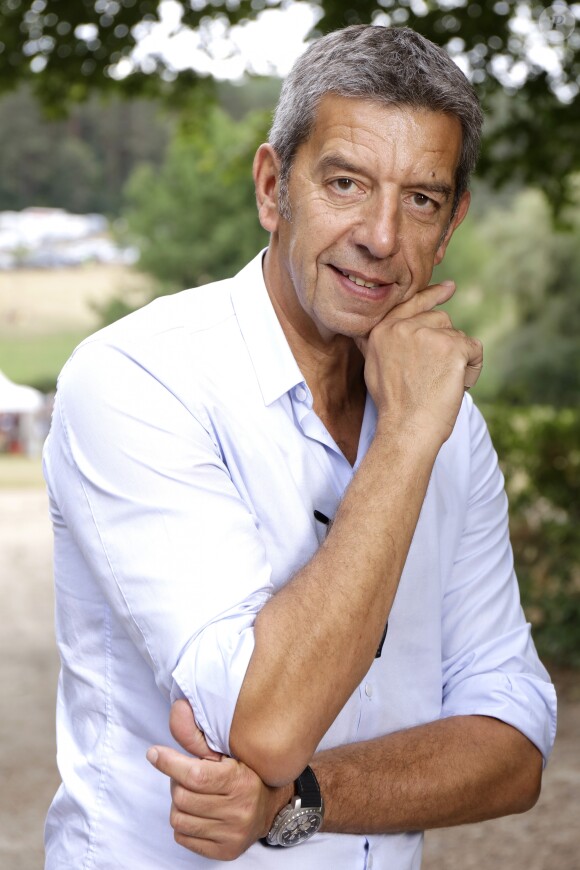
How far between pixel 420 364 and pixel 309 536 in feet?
1.09

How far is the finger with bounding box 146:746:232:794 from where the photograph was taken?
4.66 feet

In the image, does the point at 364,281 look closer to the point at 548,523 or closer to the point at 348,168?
the point at 348,168

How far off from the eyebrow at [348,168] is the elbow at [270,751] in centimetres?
87

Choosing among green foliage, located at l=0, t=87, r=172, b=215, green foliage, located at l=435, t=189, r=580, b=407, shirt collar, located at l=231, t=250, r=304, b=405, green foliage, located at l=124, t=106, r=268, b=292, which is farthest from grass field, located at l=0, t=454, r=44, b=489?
shirt collar, located at l=231, t=250, r=304, b=405

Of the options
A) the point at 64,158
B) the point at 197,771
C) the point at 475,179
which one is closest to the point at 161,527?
the point at 197,771

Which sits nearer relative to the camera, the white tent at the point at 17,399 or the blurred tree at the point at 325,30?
the blurred tree at the point at 325,30

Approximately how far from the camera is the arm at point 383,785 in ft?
4.69

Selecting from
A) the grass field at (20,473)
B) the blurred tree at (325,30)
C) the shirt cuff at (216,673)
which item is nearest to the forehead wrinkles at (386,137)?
the shirt cuff at (216,673)

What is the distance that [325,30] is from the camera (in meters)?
5.89

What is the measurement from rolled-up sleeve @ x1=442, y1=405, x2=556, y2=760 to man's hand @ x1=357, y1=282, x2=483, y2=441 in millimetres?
219

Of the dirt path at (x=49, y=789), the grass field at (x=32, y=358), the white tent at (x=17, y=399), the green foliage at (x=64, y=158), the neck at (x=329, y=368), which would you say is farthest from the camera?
the grass field at (x=32, y=358)

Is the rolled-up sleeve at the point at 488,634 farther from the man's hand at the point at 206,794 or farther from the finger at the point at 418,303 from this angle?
the man's hand at the point at 206,794

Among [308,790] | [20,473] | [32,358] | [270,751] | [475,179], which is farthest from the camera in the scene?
[32,358]

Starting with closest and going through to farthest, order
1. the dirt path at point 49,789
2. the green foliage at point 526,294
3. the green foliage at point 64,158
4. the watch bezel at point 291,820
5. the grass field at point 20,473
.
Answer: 1. the watch bezel at point 291,820
2. the dirt path at point 49,789
3. the grass field at point 20,473
4. the green foliage at point 526,294
5. the green foliage at point 64,158
